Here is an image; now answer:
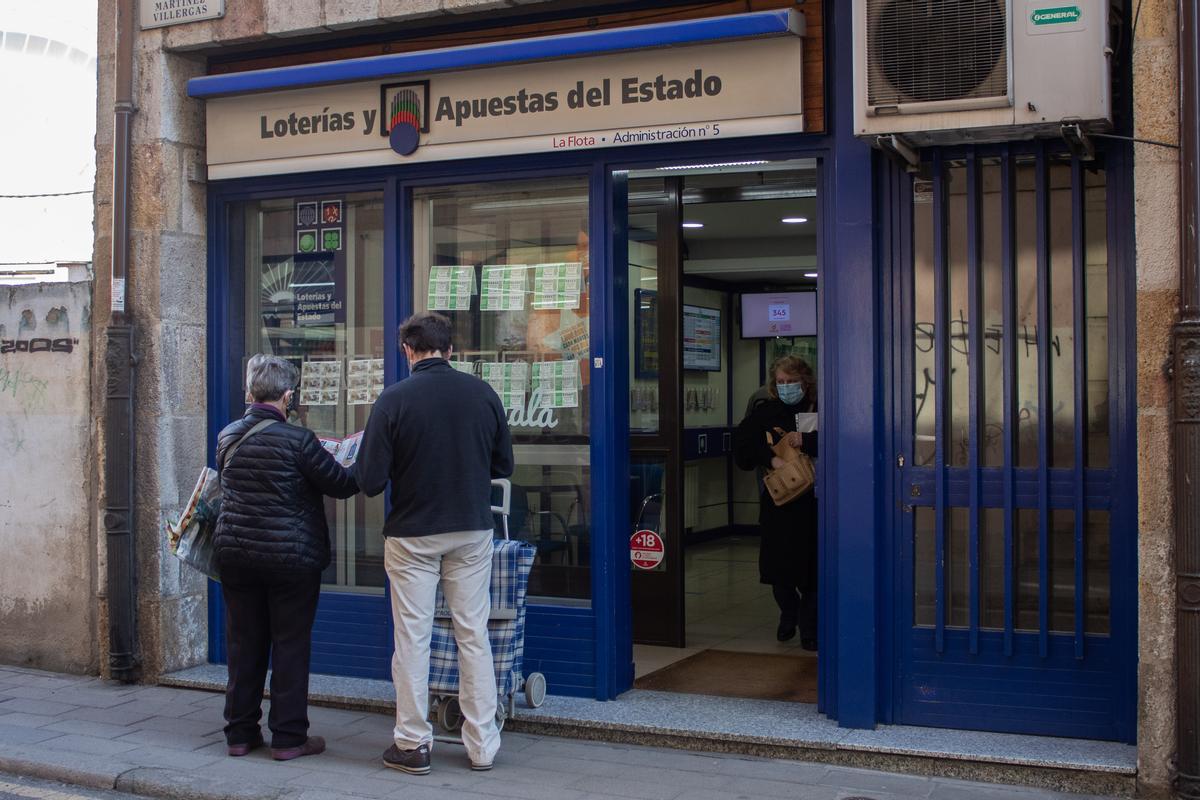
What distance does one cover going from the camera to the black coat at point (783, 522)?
7969 mm

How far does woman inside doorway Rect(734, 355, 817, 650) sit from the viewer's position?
7926 millimetres

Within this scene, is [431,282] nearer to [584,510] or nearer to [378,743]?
[584,510]

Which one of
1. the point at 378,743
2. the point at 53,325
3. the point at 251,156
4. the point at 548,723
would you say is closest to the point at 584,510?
the point at 548,723

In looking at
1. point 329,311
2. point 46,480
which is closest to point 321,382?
point 329,311

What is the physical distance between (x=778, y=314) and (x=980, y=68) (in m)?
7.97

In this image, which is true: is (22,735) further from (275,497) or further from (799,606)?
(799,606)

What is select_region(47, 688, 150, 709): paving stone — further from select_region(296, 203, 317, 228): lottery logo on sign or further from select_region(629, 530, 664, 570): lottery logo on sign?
select_region(629, 530, 664, 570): lottery logo on sign

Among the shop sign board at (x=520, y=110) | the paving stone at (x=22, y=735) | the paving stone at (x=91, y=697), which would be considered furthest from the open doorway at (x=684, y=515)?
the paving stone at (x=22, y=735)

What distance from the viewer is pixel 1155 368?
5.18 meters

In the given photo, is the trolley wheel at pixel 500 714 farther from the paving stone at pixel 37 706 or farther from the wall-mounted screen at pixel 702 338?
the wall-mounted screen at pixel 702 338

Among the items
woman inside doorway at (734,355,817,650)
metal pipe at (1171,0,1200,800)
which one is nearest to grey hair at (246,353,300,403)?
woman inside doorway at (734,355,817,650)

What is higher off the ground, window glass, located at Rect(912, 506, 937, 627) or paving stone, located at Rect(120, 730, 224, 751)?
window glass, located at Rect(912, 506, 937, 627)

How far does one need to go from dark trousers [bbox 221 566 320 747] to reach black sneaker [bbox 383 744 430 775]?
1.68 ft

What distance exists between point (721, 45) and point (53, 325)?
4.39 metres
